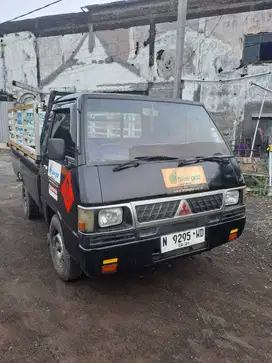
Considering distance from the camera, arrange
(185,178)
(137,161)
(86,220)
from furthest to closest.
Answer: (185,178) < (137,161) < (86,220)

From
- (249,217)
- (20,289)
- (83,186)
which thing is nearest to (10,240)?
(20,289)

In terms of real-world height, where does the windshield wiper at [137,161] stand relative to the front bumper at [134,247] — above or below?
above

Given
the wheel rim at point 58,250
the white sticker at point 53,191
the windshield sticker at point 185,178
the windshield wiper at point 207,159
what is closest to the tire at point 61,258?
the wheel rim at point 58,250

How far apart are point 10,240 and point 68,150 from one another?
2201 mm

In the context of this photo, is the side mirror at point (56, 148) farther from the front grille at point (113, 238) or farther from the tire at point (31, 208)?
the tire at point (31, 208)

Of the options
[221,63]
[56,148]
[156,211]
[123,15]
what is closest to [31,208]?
[56,148]

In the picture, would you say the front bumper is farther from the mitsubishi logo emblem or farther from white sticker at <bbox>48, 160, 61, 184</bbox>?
white sticker at <bbox>48, 160, 61, 184</bbox>

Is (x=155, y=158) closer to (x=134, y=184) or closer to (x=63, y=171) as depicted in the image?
(x=134, y=184)

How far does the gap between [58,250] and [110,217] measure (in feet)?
3.81

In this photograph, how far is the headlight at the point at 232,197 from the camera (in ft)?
9.15

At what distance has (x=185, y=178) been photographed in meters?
2.57

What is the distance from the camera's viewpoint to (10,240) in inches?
160

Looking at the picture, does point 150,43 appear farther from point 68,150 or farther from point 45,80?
point 68,150

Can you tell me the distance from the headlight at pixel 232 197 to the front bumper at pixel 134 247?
0.82ft
